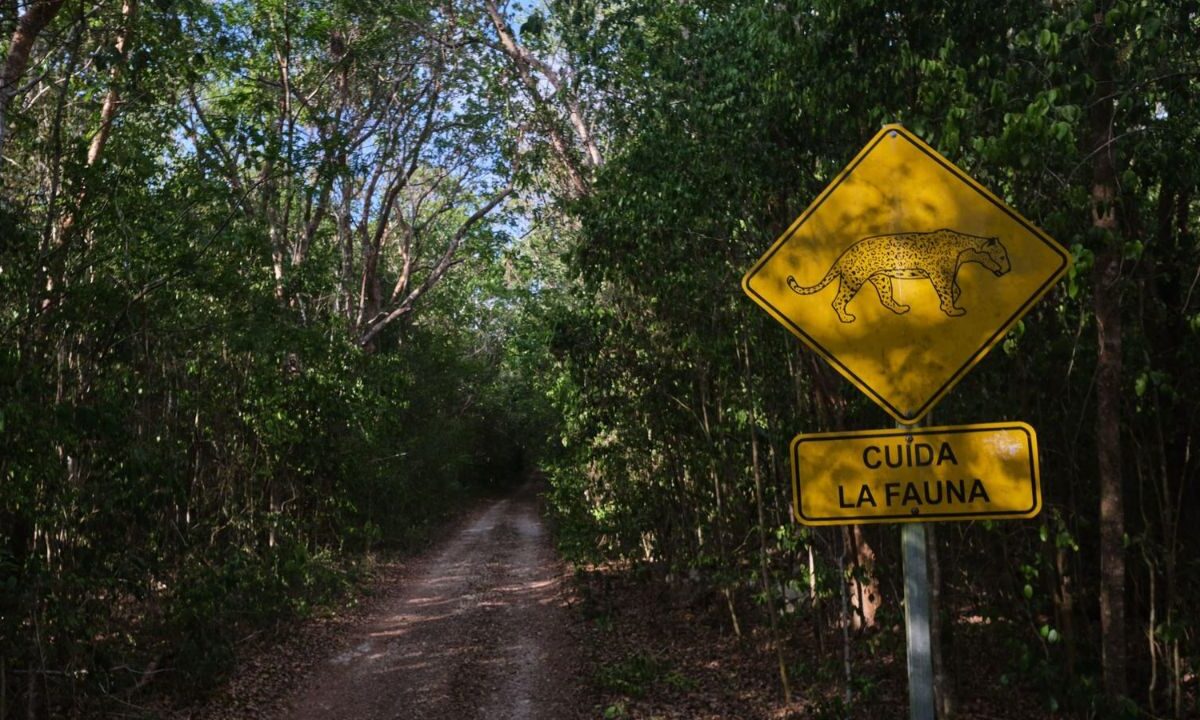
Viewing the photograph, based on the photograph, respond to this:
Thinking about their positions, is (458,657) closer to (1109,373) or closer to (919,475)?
(1109,373)

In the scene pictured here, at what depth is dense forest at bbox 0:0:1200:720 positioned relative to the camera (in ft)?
18.3

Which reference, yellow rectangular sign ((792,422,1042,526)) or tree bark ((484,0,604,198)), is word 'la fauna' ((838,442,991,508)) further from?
tree bark ((484,0,604,198))

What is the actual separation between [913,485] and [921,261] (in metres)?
0.60

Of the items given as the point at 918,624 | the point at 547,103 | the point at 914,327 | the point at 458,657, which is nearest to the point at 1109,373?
the point at 914,327

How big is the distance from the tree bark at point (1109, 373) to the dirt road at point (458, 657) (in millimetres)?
5333

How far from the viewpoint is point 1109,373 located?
16.9 ft

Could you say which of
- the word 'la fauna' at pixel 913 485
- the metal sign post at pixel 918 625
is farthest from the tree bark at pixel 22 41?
the metal sign post at pixel 918 625

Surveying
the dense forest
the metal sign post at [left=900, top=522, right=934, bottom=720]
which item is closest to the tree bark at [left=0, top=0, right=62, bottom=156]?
the dense forest

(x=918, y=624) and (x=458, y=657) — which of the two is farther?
(x=458, y=657)

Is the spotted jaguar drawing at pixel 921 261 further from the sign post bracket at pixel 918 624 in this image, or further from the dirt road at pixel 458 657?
the dirt road at pixel 458 657

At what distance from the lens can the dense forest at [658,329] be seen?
557 centimetres

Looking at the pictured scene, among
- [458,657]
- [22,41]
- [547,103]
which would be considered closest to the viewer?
[22,41]

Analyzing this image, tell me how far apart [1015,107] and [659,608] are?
33.8 ft

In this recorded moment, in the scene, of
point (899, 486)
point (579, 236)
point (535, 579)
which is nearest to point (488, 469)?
point (535, 579)
